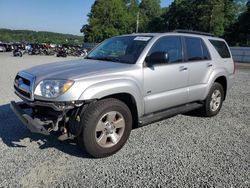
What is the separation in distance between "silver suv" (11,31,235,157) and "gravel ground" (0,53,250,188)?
353mm

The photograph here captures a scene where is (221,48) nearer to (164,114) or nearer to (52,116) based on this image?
(164,114)

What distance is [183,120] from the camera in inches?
240

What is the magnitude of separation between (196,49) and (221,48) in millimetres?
1144

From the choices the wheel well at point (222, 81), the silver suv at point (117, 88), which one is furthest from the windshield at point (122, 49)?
the wheel well at point (222, 81)

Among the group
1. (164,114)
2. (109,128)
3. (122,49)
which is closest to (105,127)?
(109,128)

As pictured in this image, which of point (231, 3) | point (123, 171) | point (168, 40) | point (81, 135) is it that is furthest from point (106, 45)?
point (231, 3)

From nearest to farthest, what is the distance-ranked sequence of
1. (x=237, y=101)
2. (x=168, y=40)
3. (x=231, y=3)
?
(x=168, y=40), (x=237, y=101), (x=231, y=3)

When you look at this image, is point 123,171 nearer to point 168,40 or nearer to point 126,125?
A: point 126,125

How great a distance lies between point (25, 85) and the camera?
4277 millimetres

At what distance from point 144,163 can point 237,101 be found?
5282 mm

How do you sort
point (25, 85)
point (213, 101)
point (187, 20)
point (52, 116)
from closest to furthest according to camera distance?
point (52, 116) → point (25, 85) → point (213, 101) → point (187, 20)

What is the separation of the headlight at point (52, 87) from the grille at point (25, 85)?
17 cm

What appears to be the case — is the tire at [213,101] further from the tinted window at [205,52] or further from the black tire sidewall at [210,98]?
the tinted window at [205,52]

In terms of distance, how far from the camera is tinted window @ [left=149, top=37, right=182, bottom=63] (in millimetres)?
4948
